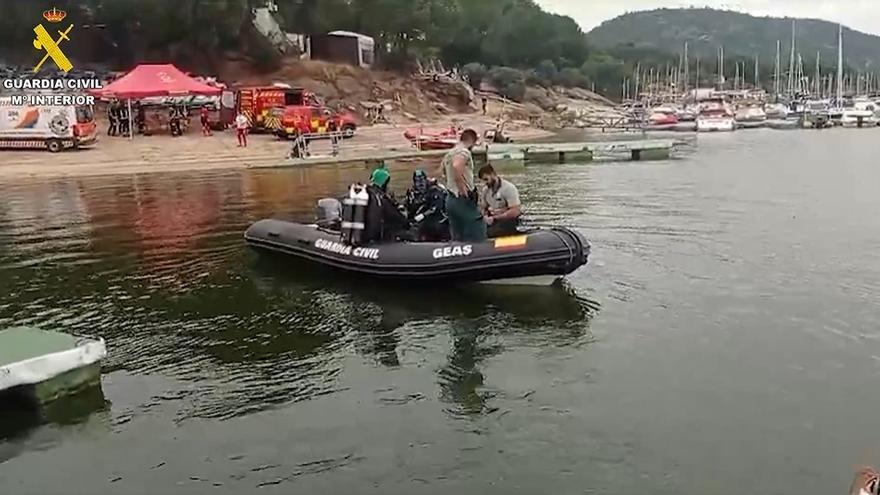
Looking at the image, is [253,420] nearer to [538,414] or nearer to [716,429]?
[538,414]

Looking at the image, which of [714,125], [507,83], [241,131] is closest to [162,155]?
[241,131]

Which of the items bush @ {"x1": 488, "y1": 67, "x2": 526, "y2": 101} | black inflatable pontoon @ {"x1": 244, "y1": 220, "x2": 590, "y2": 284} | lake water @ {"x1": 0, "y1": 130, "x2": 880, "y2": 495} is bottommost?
lake water @ {"x1": 0, "y1": 130, "x2": 880, "y2": 495}

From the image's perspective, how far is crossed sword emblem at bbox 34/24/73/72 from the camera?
4925cm

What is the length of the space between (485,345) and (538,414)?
204 centimetres

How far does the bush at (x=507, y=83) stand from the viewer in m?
82.2

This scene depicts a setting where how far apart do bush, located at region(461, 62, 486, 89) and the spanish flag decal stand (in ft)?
229

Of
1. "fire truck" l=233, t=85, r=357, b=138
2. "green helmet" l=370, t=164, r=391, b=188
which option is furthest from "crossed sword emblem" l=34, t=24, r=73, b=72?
"green helmet" l=370, t=164, r=391, b=188

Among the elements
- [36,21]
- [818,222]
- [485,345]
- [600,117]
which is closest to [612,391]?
[485,345]

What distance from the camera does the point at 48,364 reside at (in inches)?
323

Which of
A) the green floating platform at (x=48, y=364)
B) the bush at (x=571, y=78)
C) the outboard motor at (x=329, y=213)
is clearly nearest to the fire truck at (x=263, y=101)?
the outboard motor at (x=329, y=213)

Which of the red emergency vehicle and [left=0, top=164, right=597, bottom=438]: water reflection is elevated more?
the red emergency vehicle

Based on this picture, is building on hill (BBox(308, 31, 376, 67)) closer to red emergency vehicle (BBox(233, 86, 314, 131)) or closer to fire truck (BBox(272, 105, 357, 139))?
red emergency vehicle (BBox(233, 86, 314, 131))

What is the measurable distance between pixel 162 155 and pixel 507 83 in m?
A: 50.8

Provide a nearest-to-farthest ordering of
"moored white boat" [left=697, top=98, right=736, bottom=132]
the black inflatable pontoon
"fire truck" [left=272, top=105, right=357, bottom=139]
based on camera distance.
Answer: the black inflatable pontoon < "fire truck" [left=272, top=105, right=357, bottom=139] < "moored white boat" [left=697, top=98, right=736, bottom=132]
